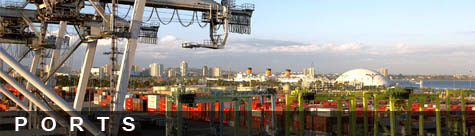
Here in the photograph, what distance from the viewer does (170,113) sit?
23.0 metres

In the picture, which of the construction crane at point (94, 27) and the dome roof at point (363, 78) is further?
the dome roof at point (363, 78)

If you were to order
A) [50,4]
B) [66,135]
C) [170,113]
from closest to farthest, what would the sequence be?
1. [50,4]
2. [66,135]
3. [170,113]

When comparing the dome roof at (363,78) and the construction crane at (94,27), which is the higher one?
the construction crane at (94,27)

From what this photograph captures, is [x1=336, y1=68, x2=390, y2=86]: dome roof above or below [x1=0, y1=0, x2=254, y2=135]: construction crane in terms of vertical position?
below

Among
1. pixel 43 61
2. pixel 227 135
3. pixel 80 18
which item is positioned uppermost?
pixel 80 18

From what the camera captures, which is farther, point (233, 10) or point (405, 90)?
point (405, 90)

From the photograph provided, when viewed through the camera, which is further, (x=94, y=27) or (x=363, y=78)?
(x=363, y=78)

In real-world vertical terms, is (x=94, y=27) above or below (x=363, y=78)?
above

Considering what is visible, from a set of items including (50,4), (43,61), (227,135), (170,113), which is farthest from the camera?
(227,135)

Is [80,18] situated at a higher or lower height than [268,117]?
higher

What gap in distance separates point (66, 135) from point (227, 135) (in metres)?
15.6

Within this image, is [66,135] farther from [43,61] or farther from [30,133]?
[43,61]

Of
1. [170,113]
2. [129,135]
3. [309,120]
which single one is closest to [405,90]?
[309,120]

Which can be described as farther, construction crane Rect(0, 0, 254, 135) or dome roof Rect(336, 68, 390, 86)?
dome roof Rect(336, 68, 390, 86)
